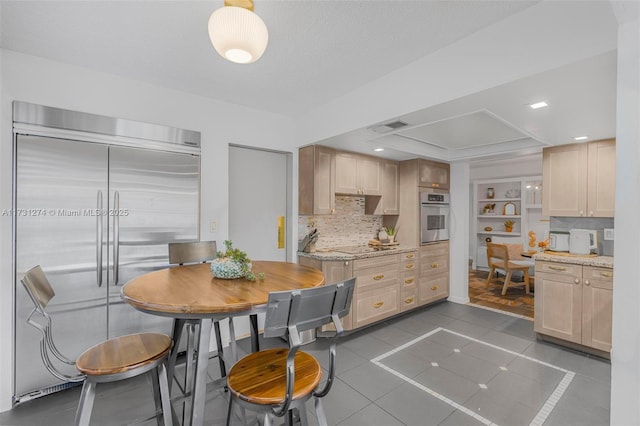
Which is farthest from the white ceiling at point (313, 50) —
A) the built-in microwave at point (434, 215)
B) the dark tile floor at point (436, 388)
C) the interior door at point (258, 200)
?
the dark tile floor at point (436, 388)

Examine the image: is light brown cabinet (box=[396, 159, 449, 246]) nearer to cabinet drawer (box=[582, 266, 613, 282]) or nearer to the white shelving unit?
cabinet drawer (box=[582, 266, 613, 282])

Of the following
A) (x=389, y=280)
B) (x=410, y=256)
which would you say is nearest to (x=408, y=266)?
(x=410, y=256)

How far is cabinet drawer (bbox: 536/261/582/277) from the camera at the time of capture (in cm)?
290

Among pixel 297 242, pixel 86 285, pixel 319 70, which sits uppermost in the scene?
pixel 319 70

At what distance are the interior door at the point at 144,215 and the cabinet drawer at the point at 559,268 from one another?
149 inches

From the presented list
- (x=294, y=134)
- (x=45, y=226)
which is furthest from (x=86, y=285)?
(x=294, y=134)

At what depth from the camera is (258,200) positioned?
345 centimetres

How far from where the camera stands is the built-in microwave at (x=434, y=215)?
4.20 m

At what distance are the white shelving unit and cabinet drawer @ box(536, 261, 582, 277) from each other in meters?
3.60

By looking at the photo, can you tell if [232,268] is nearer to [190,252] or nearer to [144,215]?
[190,252]

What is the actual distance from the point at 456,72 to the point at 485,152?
2.35m

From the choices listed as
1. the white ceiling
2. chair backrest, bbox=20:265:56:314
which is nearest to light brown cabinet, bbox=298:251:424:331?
the white ceiling

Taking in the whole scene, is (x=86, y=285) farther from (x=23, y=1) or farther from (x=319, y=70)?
(x=319, y=70)

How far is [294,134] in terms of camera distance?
12.1ft
